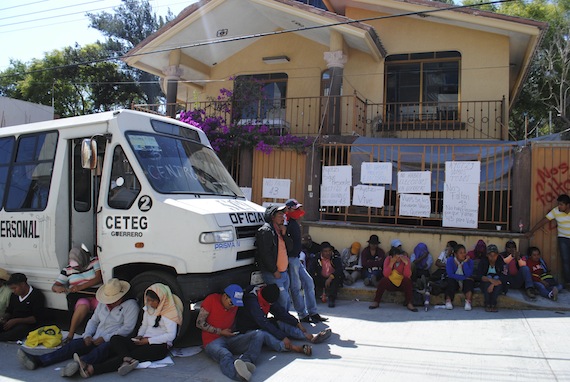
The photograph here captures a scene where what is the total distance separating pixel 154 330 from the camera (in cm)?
508

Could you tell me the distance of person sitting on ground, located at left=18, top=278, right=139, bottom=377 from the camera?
491cm

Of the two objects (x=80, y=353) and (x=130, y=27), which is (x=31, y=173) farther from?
(x=130, y=27)

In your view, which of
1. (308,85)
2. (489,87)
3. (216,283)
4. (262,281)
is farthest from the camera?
(308,85)

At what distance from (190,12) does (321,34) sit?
12.3 feet

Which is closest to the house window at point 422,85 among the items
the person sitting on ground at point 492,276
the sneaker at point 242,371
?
the person sitting on ground at point 492,276

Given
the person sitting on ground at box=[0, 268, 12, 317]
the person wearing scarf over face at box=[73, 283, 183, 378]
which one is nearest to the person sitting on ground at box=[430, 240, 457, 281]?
the person wearing scarf over face at box=[73, 283, 183, 378]

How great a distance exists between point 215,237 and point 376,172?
5.22 meters

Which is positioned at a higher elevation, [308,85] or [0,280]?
[308,85]

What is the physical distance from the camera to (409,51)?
12984 mm

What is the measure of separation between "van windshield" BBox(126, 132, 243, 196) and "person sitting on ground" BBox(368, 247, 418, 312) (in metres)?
2.89

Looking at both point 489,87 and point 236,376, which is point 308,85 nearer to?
point 489,87

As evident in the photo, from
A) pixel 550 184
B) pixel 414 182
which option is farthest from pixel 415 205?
pixel 550 184

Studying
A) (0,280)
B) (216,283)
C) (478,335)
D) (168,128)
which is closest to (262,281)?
(216,283)

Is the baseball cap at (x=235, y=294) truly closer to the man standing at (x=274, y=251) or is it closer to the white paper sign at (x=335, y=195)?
the man standing at (x=274, y=251)
